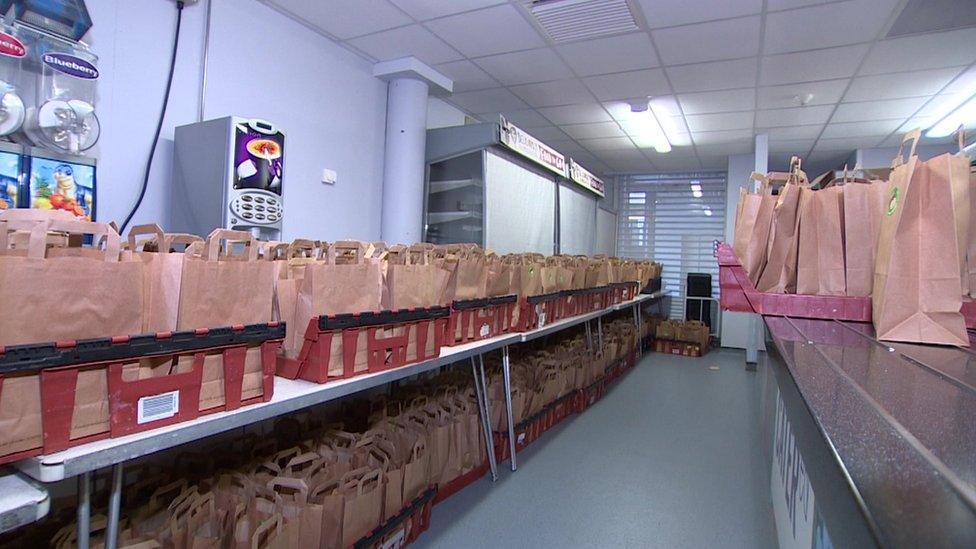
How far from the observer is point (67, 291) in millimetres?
989

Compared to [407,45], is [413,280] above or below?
below

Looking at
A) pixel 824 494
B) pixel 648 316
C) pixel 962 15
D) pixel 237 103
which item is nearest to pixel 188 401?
pixel 824 494

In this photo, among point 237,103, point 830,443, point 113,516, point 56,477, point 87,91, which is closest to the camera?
point 830,443

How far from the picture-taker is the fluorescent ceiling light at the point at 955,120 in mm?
4801

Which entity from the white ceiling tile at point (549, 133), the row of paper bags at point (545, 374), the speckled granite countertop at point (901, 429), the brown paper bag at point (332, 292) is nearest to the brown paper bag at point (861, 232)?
the speckled granite countertop at point (901, 429)

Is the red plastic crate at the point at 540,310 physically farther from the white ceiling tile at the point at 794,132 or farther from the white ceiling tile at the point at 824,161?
the white ceiling tile at the point at 824,161

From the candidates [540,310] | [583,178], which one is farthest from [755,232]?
[583,178]

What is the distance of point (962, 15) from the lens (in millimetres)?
3111

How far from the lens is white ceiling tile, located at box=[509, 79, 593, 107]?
463 cm

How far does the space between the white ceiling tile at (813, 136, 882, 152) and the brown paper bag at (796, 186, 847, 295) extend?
550 centimetres

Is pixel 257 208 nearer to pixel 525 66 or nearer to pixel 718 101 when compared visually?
pixel 525 66

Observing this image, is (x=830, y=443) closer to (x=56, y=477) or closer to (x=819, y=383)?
(x=819, y=383)

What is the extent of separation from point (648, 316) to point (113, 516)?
7.63m

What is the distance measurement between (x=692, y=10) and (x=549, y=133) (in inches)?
128
